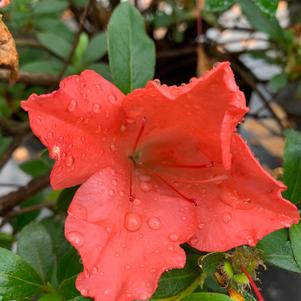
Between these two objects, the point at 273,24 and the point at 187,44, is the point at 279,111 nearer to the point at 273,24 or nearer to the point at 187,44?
the point at 187,44

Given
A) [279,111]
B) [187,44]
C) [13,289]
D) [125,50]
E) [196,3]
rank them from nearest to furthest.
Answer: [13,289], [125,50], [196,3], [187,44], [279,111]

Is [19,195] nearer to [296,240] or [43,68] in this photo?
[43,68]

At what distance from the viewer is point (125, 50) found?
84 centimetres

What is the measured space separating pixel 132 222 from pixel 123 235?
2 cm

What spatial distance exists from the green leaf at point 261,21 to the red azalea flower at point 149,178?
18.4 inches

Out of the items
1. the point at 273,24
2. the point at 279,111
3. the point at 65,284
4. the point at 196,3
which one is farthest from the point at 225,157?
the point at 279,111

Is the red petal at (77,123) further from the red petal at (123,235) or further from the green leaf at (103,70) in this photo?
the green leaf at (103,70)

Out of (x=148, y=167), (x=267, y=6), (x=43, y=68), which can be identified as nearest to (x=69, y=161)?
(x=148, y=167)

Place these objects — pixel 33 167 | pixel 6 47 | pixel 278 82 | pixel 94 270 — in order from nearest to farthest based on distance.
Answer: pixel 94 270 < pixel 6 47 < pixel 278 82 < pixel 33 167

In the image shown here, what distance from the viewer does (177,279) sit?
696 mm

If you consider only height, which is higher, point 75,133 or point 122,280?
point 75,133

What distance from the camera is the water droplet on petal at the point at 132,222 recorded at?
2.01 ft

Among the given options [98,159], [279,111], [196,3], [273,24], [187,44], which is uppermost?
[98,159]

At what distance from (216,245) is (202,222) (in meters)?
0.03
